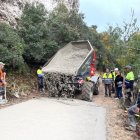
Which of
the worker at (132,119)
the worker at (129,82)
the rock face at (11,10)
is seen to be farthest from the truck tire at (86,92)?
the rock face at (11,10)

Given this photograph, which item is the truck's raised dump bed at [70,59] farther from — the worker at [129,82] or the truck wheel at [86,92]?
the worker at [129,82]

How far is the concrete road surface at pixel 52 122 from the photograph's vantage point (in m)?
9.81

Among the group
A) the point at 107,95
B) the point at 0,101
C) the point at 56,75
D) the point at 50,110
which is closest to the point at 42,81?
the point at 56,75

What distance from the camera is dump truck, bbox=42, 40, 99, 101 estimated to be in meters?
18.3

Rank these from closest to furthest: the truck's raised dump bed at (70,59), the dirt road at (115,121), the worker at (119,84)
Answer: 1. the dirt road at (115,121)
2. the truck's raised dump bed at (70,59)
3. the worker at (119,84)

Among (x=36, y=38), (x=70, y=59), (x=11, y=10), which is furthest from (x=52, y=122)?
(x=11, y=10)

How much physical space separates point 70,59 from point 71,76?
2.04 metres

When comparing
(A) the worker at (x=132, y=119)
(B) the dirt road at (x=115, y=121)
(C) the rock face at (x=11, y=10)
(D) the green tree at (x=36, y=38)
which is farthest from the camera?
(C) the rock face at (x=11, y=10)

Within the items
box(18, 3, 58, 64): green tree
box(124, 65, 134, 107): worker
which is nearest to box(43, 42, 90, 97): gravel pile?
box(124, 65, 134, 107): worker

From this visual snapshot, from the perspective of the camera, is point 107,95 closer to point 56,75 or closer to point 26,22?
point 56,75

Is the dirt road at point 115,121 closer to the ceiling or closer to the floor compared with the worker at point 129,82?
closer to the floor

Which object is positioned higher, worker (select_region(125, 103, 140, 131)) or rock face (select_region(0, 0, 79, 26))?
rock face (select_region(0, 0, 79, 26))

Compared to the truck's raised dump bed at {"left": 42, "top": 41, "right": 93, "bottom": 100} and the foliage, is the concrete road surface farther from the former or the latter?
the foliage

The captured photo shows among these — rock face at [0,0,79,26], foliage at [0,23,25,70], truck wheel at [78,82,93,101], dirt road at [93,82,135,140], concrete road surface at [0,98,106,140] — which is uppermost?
rock face at [0,0,79,26]
